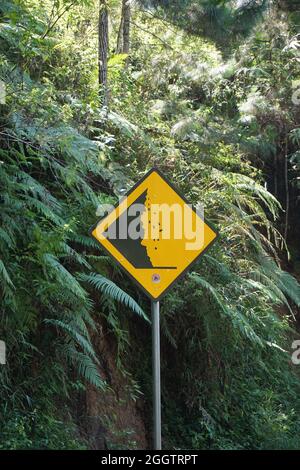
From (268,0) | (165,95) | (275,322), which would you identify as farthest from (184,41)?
(275,322)

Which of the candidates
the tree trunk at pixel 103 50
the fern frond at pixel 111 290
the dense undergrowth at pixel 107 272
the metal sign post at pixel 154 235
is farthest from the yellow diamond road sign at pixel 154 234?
the tree trunk at pixel 103 50

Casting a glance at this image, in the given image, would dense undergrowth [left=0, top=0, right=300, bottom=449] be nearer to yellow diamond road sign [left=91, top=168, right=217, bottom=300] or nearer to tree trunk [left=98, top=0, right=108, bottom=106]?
tree trunk [left=98, top=0, right=108, bottom=106]

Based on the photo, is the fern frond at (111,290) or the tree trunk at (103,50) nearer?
the fern frond at (111,290)

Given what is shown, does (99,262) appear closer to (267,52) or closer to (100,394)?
(100,394)

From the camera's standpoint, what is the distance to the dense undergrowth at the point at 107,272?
7.55m

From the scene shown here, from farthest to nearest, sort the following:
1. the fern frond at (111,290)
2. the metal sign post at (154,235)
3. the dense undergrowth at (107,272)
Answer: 1. the fern frond at (111,290)
2. the dense undergrowth at (107,272)
3. the metal sign post at (154,235)

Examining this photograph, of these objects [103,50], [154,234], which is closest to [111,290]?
[154,234]

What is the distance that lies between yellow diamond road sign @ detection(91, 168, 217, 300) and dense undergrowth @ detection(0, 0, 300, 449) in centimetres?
143

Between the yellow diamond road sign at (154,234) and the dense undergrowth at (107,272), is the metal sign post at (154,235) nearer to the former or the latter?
the yellow diamond road sign at (154,234)

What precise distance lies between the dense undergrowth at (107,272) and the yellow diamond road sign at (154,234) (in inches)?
56.2

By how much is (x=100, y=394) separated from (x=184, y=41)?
926 cm

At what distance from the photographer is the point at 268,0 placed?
10.9 metres

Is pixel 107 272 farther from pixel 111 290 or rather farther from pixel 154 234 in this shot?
pixel 154 234

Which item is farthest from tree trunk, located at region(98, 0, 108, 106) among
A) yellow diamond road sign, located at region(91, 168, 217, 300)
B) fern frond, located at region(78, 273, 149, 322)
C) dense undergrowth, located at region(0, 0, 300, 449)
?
yellow diamond road sign, located at region(91, 168, 217, 300)
